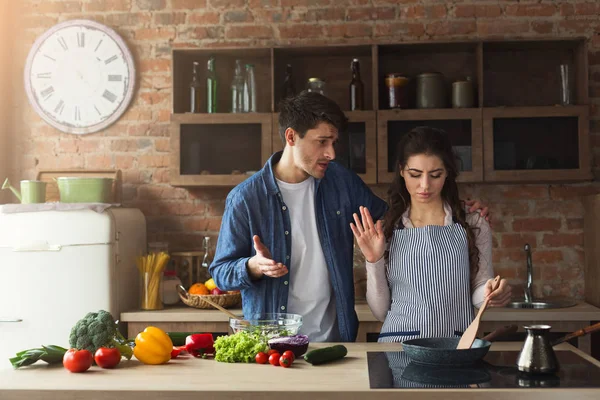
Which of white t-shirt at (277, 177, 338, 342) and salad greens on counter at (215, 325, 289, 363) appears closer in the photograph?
salad greens on counter at (215, 325, 289, 363)

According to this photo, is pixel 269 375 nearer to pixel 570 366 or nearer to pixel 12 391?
pixel 12 391

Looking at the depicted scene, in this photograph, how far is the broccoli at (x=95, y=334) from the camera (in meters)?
2.20

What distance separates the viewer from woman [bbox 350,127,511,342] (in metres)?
2.66

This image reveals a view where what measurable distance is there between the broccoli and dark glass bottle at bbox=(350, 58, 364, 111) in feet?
7.38

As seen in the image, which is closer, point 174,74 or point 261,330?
point 261,330

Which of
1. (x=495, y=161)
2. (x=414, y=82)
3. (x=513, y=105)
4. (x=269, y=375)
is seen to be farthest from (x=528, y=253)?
(x=269, y=375)

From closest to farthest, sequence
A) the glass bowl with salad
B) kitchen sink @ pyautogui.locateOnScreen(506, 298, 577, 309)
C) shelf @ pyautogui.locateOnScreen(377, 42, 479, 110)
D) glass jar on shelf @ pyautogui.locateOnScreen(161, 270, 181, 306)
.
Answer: the glass bowl with salad, kitchen sink @ pyautogui.locateOnScreen(506, 298, 577, 309), glass jar on shelf @ pyautogui.locateOnScreen(161, 270, 181, 306), shelf @ pyautogui.locateOnScreen(377, 42, 479, 110)

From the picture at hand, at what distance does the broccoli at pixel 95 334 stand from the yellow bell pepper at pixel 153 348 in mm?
59

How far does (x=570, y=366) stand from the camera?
2107mm

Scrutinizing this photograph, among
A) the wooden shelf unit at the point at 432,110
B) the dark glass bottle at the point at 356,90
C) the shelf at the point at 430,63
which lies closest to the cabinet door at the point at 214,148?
the wooden shelf unit at the point at 432,110

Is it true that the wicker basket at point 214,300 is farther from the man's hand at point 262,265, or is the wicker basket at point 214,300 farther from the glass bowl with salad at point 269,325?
the glass bowl with salad at point 269,325

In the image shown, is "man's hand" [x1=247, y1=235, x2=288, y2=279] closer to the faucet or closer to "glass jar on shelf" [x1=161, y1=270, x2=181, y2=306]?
"glass jar on shelf" [x1=161, y1=270, x2=181, y2=306]

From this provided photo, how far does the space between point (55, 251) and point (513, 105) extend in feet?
8.69

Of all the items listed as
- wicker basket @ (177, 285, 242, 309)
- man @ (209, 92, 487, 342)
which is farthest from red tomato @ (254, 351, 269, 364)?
wicker basket @ (177, 285, 242, 309)
